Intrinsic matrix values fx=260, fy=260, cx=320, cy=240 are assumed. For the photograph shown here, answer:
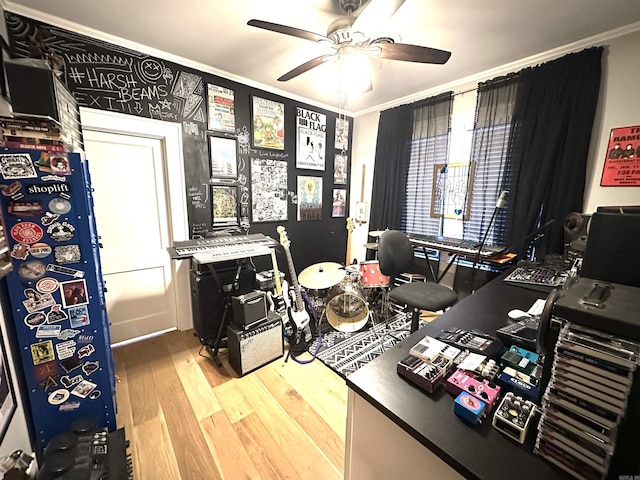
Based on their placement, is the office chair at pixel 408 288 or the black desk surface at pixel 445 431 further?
the office chair at pixel 408 288

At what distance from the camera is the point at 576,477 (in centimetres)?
54

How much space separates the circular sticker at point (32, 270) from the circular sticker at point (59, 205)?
0.80ft

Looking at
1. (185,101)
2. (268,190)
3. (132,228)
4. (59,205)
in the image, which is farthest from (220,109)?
(59,205)

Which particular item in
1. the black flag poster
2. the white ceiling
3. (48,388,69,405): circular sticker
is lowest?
(48,388,69,405): circular sticker

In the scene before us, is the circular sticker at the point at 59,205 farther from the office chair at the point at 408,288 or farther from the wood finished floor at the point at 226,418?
the office chair at the point at 408,288

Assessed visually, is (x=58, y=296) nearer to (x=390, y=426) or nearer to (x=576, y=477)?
(x=390, y=426)

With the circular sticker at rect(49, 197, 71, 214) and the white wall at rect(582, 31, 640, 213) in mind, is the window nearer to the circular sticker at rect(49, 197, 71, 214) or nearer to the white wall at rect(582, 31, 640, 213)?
the white wall at rect(582, 31, 640, 213)

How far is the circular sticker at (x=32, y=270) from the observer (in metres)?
1.14

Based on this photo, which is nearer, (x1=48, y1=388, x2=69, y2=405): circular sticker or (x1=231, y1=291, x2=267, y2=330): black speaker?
(x1=48, y1=388, x2=69, y2=405): circular sticker

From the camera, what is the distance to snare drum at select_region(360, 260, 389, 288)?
2.69 metres

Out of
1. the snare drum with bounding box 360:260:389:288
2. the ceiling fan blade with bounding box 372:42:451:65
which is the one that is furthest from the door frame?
the ceiling fan blade with bounding box 372:42:451:65

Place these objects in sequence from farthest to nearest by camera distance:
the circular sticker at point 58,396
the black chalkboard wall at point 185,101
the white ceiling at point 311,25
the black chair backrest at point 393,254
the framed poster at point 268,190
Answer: the framed poster at point 268,190 < the black chair backrest at point 393,254 < the black chalkboard wall at point 185,101 < the white ceiling at point 311,25 < the circular sticker at point 58,396

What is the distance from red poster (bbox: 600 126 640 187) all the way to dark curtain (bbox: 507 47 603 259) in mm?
143

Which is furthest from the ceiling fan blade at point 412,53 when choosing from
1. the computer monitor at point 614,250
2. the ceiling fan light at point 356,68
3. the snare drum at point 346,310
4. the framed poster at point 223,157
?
the snare drum at point 346,310
